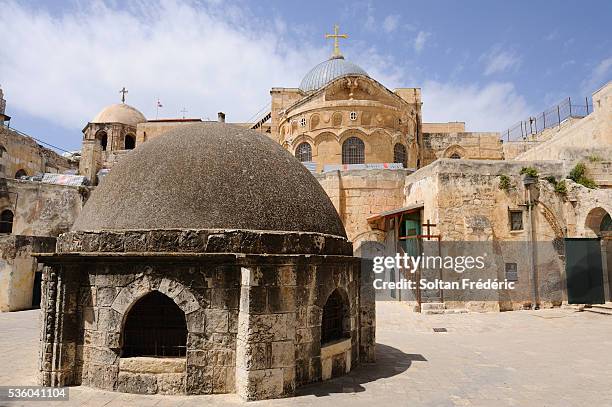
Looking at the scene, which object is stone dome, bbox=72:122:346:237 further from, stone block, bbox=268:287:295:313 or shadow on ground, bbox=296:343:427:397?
shadow on ground, bbox=296:343:427:397

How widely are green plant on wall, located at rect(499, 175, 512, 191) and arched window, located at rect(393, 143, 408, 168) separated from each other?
909 cm

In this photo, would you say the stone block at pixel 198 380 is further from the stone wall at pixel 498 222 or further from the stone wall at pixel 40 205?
the stone wall at pixel 40 205

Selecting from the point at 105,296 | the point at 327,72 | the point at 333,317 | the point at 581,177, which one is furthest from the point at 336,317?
the point at 327,72

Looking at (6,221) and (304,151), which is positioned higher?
(304,151)

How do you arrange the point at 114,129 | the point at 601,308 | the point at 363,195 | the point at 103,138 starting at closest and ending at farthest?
the point at 601,308 → the point at 363,195 → the point at 114,129 → the point at 103,138

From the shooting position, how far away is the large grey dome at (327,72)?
92.2ft

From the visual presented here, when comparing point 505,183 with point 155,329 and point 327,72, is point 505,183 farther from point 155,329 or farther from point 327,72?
point 327,72

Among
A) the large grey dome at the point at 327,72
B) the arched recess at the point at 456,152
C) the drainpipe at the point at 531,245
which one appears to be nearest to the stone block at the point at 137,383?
the drainpipe at the point at 531,245

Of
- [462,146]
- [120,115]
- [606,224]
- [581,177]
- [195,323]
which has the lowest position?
[195,323]

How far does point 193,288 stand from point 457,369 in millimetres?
4658

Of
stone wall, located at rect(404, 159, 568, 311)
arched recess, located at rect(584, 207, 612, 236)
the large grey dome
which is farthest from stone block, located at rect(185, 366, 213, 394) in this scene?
the large grey dome

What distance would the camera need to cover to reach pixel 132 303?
220 inches

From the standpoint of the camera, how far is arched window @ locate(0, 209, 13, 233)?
1969cm

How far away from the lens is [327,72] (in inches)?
1127
